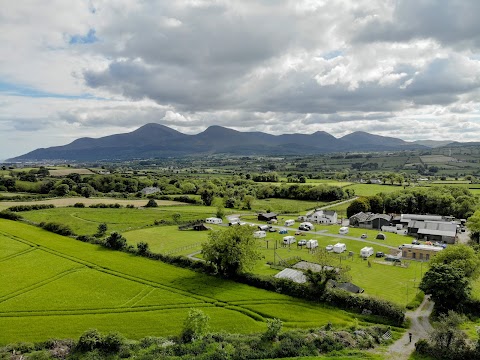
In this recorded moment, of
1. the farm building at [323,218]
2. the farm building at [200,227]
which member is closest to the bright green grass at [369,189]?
the farm building at [323,218]

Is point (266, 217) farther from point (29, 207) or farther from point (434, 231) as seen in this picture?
point (29, 207)

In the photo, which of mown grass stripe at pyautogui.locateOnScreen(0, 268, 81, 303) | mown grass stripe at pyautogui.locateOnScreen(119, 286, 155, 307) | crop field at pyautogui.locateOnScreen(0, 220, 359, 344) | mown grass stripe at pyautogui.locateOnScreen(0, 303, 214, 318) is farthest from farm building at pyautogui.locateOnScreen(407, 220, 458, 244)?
mown grass stripe at pyautogui.locateOnScreen(0, 268, 81, 303)

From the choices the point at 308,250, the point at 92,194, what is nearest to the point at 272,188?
the point at 92,194

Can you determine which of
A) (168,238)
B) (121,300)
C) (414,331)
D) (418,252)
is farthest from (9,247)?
(418,252)

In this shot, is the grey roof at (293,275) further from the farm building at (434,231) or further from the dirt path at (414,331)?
the farm building at (434,231)

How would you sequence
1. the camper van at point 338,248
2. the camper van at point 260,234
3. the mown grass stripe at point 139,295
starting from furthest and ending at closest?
the camper van at point 260,234 → the camper van at point 338,248 → the mown grass stripe at point 139,295

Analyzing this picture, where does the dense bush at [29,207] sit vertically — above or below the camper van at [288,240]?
above

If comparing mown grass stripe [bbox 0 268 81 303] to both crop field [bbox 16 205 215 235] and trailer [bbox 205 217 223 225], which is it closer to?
crop field [bbox 16 205 215 235]
